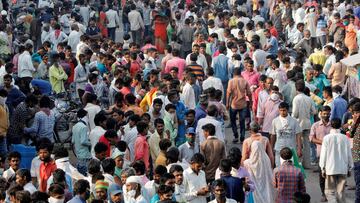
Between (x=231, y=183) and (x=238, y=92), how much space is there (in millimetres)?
5962

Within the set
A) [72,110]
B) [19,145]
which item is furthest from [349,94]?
[19,145]

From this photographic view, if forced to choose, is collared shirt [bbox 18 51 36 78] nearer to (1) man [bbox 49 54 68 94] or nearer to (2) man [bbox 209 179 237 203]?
(1) man [bbox 49 54 68 94]

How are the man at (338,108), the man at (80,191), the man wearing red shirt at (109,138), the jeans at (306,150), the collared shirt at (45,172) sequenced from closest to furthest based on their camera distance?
1. the man at (80,191)
2. the collared shirt at (45,172)
3. the man wearing red shirt at (109,138)
4. the man at (338,108)
5. the jeans at (306,150)

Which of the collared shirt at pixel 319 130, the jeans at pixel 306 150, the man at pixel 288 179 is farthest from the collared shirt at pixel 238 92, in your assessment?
the man at pixel 288 179

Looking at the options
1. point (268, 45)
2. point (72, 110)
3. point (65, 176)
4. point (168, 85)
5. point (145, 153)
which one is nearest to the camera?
point (65, 176)

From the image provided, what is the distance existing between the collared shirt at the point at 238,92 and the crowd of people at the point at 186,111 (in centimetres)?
2

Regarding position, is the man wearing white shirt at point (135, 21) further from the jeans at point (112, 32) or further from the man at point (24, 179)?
the man at point (24, 179)

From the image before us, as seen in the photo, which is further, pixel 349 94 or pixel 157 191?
pixel 349 94

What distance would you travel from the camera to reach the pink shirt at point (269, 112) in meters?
18.4

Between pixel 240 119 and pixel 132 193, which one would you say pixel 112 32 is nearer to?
pixel 240 119

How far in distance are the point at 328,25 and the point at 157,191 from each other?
15622 millimetres

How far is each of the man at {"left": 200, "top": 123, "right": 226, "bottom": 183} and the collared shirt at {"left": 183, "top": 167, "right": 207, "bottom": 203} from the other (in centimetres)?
157

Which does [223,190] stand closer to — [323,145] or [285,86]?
[323,145]

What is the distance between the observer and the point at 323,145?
52.7 feet
